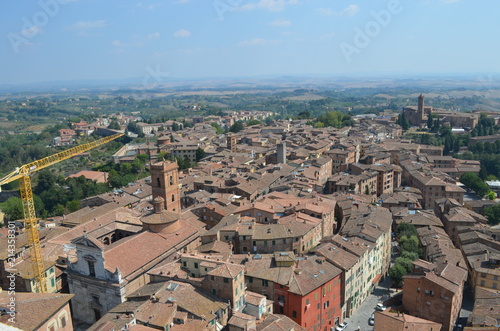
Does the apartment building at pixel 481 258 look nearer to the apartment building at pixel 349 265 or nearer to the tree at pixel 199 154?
the apartment building at pixel 349 265

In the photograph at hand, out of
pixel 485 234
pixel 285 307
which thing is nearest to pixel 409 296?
pixel 285 307

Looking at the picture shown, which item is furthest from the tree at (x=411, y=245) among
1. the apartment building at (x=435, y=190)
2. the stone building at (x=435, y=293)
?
the apartment building at (x=435, y=190)

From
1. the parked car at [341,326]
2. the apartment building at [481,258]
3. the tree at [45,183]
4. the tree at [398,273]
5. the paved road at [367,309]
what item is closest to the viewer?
the parked car at [341,326]

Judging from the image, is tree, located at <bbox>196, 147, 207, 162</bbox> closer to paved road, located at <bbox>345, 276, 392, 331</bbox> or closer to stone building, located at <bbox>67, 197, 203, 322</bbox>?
stone building, located at <bbox>67, 197, 203, 322</bbox>

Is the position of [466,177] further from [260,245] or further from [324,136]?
[260,245]

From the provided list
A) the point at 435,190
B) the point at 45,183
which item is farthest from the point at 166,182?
the point at 45,183

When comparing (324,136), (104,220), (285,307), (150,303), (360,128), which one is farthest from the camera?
(360,128)
